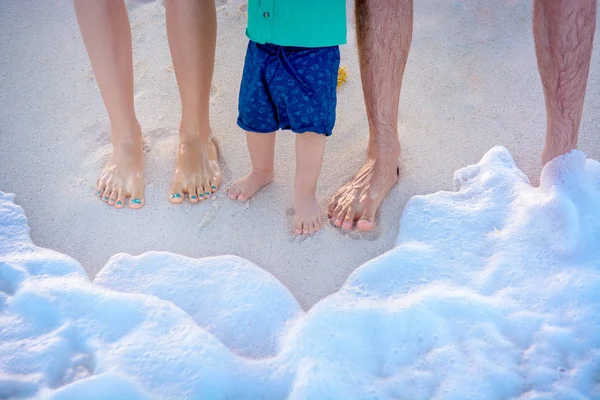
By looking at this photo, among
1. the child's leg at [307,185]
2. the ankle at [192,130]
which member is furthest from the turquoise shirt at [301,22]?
the ankle at [192,130]

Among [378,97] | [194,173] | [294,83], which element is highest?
[294,83]

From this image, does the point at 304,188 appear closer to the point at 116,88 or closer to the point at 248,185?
the point at 248,185

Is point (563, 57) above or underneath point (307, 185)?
above

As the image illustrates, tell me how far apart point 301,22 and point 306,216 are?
74cm

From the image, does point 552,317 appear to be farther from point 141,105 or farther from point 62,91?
point 62,91

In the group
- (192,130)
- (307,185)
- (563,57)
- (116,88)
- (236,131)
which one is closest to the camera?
(563,57)

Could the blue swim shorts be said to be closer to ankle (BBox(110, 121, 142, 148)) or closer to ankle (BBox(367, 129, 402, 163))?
ankle (BBox(367, 129, 402, 163))

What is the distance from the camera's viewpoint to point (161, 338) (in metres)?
1.71

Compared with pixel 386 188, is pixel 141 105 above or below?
above

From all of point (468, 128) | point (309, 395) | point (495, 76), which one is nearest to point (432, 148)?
point (468, 128)

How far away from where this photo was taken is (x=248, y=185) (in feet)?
7.41

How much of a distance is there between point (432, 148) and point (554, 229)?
67cm

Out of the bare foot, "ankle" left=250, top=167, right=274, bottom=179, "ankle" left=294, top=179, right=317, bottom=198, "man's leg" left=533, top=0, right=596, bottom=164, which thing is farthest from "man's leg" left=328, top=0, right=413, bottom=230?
the bare foot

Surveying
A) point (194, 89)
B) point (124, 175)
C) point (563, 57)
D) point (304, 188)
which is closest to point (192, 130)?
point (194, 89)
